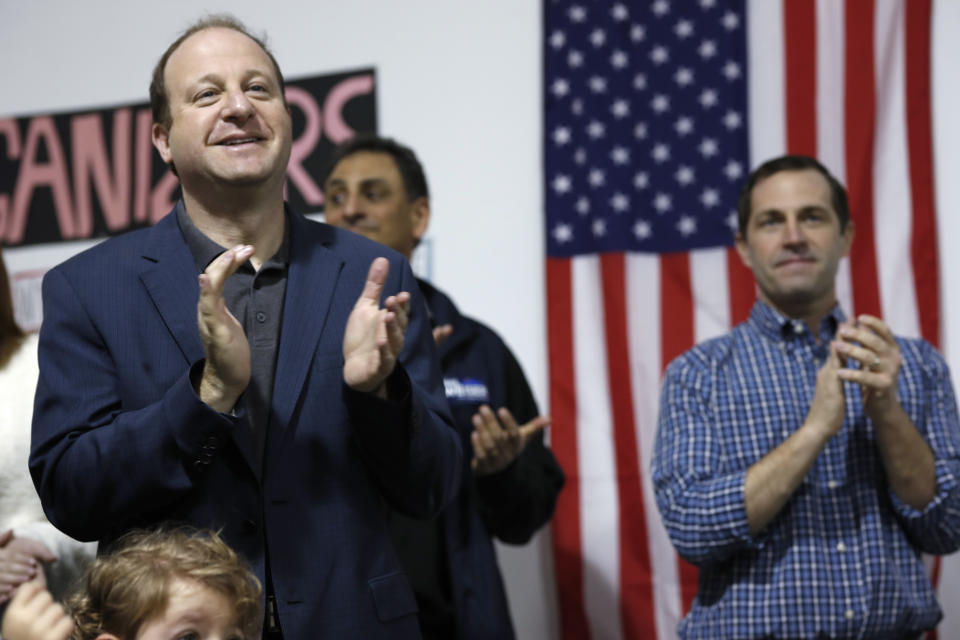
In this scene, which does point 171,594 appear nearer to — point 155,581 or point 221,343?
point 155,581

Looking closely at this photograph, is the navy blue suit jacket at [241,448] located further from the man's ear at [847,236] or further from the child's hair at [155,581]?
the man's ear at [847,236]

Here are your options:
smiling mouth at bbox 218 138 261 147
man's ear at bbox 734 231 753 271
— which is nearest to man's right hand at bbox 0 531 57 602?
smiling mouth at bbox 218 138 261 147

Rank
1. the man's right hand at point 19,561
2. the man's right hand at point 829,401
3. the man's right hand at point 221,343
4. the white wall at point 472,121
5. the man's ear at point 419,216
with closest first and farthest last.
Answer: the man's right hand at point 221,343, the man's right hand at point 19,561, the man's right hand at point 829,401, the man's ear at point 419,216, the white wall at point 472,121

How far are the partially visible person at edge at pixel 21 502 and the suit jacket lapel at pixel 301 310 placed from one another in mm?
857

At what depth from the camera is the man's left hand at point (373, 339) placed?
160 cm

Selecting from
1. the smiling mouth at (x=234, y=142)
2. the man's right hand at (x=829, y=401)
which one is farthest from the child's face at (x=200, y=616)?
the man's right hand at (x=829, y=401)

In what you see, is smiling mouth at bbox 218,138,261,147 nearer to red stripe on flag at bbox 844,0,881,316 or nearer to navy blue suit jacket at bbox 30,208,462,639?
navy blue suit jacket at bbox 30,208,462,639

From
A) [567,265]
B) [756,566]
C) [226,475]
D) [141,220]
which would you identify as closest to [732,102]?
[567,265]

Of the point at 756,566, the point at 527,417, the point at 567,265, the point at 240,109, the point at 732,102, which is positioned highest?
the point at 732,102

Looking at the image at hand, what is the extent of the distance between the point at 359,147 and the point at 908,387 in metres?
1.64

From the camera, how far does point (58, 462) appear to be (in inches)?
63.7

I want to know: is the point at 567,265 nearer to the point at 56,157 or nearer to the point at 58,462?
the point at 56,157

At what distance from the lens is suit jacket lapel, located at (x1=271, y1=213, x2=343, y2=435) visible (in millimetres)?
1688

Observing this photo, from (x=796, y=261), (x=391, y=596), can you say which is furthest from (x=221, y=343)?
(x=796, y=261)
